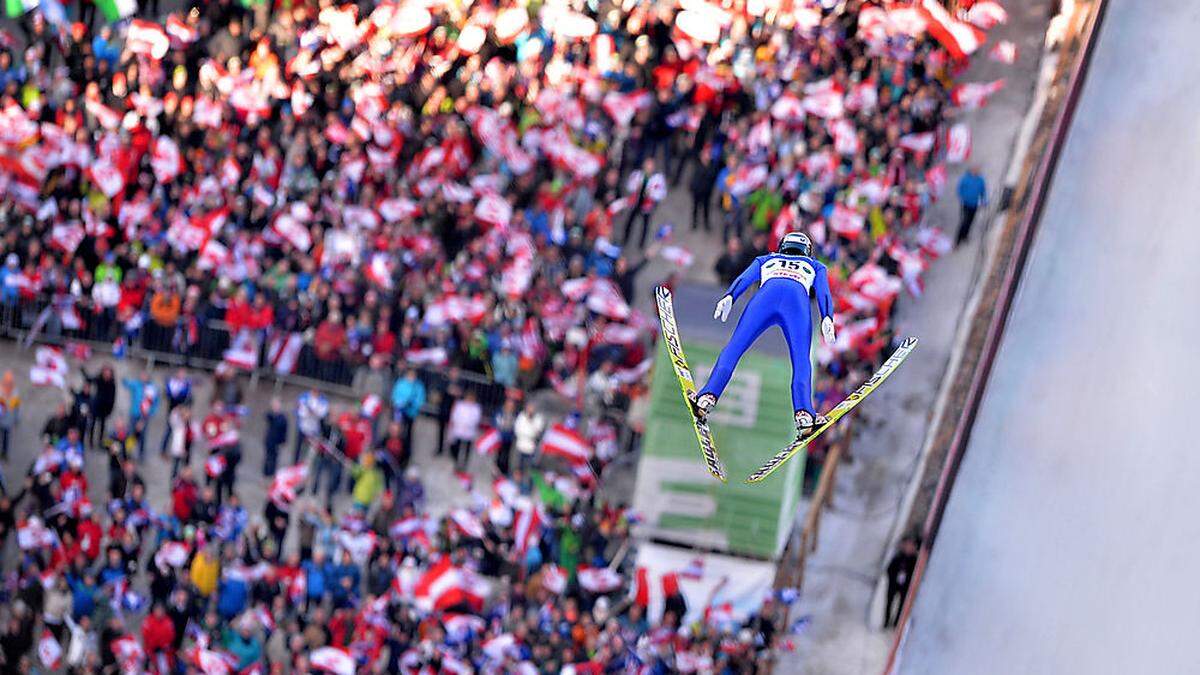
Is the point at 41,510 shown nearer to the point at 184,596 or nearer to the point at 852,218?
the point at 184,596

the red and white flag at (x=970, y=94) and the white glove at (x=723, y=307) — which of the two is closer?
the white glove at (x=723, y=307)

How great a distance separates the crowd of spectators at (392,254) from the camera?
22.2 m

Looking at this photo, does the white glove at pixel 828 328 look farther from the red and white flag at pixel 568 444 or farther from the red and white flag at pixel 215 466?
the red and white flag at pixel 215 466

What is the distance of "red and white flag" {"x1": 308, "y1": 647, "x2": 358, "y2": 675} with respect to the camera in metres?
21.2

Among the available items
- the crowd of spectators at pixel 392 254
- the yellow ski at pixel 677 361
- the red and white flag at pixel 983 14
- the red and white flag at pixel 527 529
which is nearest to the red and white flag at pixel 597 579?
the crowd of spectators at pixel 392 254

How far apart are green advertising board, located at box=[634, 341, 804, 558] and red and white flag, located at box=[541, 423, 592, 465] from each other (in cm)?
95

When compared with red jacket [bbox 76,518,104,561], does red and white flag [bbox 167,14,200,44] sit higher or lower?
higher

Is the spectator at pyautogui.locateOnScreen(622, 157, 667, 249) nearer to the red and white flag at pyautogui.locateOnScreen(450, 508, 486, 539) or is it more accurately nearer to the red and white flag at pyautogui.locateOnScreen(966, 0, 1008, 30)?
the red and white flag at pyautogui.locateOnScreen(966, 0, 1008, 30)

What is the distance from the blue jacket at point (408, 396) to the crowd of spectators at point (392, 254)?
6 cm

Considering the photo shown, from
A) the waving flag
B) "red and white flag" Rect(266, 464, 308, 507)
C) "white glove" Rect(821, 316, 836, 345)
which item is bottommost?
the waving flag

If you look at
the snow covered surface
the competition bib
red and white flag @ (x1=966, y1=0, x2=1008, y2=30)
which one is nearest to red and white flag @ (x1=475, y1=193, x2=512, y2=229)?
the snow covered surface

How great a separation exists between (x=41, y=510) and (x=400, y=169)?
5857 mm

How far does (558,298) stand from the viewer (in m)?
23.8

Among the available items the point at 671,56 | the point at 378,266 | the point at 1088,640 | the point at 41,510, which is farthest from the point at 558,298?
the point at 1088,640
